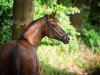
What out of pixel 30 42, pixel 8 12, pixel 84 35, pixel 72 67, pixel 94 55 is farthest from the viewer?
pixel 84 35

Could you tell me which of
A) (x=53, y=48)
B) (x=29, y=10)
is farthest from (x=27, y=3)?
(x=53, y=48)

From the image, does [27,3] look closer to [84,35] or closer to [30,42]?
[30,42]

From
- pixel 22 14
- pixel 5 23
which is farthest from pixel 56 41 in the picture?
pixel 22 14

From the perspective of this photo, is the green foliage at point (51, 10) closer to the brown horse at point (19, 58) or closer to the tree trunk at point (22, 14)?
the tree trunk at point (22, 14)

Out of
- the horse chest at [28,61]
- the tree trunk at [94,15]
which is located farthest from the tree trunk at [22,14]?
the tree trunk at [94,15]

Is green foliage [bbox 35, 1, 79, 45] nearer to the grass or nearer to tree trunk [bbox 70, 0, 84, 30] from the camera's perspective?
the grass

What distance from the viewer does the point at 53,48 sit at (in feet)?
52.5

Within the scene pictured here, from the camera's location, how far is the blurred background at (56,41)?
1082cm

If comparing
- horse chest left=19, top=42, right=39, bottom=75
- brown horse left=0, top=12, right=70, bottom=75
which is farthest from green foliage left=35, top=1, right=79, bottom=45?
horse chest left=19, top=42, right=39, bottom=75

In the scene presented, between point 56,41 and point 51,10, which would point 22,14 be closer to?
point 51,10

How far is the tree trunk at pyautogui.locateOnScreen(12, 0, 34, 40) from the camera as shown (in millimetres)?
10680

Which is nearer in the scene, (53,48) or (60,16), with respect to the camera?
(60,16)

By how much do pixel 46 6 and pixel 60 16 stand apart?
705 mm

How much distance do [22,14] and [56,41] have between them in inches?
146
